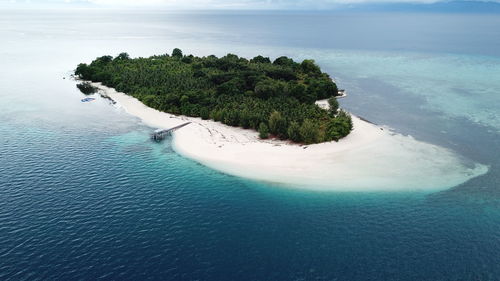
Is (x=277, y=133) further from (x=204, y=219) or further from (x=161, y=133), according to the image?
(x=204, y=219)

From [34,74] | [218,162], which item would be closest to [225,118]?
[218,162]

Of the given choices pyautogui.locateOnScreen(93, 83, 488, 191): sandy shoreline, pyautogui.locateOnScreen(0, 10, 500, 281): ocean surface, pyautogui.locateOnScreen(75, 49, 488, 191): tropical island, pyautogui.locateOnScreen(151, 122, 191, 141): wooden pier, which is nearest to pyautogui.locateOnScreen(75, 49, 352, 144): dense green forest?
pyautogui.locateOnScreen(75, 49, 488, 191): tropical island

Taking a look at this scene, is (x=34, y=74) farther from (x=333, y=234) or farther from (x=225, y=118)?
(x=333, y=234)

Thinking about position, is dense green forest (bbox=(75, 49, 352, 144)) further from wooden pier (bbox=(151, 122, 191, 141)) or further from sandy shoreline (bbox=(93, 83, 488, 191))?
wooden pier (bbox=(151, 122, 191, 141))

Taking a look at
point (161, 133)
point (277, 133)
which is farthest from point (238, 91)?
point (161, 133)

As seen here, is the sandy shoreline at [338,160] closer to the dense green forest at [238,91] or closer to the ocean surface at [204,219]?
the ocean surface at [204,219]
